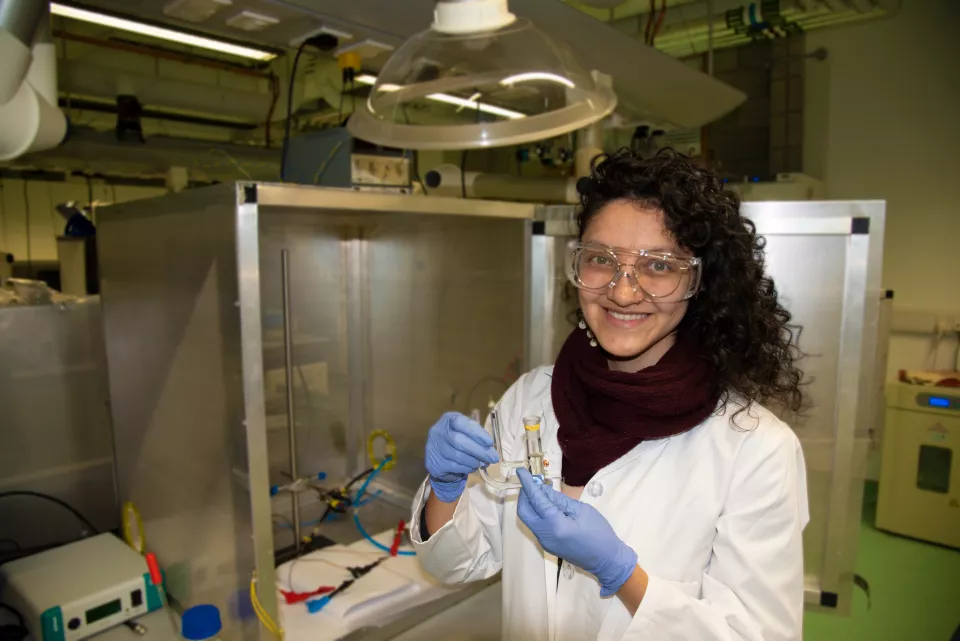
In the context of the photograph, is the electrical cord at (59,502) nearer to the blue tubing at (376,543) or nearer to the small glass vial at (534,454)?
the blue tubing at (376,543)

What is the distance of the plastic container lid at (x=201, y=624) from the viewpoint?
109 cm

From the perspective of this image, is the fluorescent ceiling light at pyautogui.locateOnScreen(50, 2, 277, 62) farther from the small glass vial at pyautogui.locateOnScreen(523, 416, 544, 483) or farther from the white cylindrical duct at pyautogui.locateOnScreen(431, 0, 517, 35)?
the small glass vial at pyautogui.locateOnScreen(523, 416, 544, 483)

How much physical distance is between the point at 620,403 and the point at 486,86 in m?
0.57

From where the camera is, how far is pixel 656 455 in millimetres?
955

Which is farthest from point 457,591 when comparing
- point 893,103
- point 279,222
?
point 893,103

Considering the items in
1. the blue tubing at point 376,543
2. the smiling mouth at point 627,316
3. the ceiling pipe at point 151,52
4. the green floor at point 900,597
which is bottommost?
the green floor at point 900,597

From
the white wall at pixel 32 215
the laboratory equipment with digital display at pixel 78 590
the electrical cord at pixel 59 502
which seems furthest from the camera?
the white wall at pixel 32 215

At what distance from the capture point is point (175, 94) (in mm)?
2588

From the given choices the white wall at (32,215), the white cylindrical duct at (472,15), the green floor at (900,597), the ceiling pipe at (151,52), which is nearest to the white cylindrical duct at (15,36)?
the white cylindrical duct at (472,15)

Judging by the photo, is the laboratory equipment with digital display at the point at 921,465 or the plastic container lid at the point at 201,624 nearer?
the plastic container lid at the point at 201,624

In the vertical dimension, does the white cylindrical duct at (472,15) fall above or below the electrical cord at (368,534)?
above

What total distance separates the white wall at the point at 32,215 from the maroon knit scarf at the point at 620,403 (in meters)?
4.53

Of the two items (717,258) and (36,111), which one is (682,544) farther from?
(36,111)

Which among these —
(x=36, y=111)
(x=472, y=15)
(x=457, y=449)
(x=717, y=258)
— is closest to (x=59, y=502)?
(x=36, y=111)
